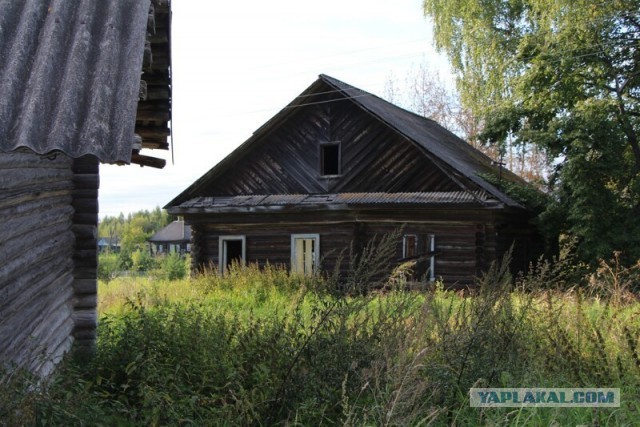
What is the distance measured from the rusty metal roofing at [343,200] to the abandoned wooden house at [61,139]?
9.33m

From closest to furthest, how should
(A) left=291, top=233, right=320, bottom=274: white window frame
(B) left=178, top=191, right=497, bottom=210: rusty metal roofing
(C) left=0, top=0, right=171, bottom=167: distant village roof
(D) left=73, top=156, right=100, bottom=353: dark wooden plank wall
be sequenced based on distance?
(C) left=0, top=0, right=171, bottom=167: distant village roof < (D) left=73, top=156, right=100, bottom=353: dark wooden plank wall < (B) left=178, top=191, right=497, bottom=210: rusty metal roofing < (A) left=291, top=233, right=320, bottom=274: white window frame

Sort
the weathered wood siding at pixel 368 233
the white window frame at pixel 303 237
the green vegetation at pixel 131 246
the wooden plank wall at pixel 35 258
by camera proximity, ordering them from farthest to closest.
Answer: the green vegetation at pixel 131 246, the white window frame at pixel 303 237, the weathered wood siding at pixel 368 233, the wooden plank wall at pixel 35 258

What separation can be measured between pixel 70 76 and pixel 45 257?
2387mm

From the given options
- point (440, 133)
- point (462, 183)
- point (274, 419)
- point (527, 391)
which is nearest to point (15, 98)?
point (274, 419)

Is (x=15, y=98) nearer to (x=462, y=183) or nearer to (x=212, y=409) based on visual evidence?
(x=212, y=409)

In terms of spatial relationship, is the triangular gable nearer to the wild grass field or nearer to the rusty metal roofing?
the rusty metal roofing

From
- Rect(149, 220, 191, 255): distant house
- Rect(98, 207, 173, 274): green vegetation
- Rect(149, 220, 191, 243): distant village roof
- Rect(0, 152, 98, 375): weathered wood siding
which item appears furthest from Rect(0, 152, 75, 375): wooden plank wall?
Rect(149, 220, 191, 255): distant house

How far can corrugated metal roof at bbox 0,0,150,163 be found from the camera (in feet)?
11.7


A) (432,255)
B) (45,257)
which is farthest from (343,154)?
(45,257)

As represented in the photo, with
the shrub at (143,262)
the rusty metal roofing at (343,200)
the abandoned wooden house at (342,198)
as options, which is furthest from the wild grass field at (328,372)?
the shrub at (143,262)

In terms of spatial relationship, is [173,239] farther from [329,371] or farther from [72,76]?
[72,76]

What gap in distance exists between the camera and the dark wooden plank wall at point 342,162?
54.3ft

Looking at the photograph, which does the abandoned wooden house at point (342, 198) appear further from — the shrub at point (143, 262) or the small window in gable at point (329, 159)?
the shrub at point (143, 262)

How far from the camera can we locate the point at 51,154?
3625 mm
